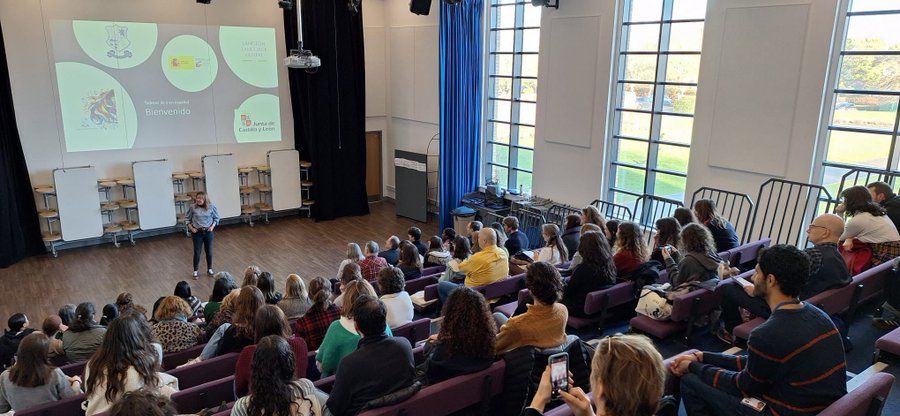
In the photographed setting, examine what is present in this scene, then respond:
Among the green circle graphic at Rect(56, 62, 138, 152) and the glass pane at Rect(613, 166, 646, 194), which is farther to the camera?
the green circle graphic at Rect(56, 62, 138, 152)

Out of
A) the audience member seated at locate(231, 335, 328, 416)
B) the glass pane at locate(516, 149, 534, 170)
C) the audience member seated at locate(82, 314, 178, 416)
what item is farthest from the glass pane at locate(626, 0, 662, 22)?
the audience member seated at locate(82, 314, 178, 416)

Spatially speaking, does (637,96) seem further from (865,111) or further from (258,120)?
(258,120)

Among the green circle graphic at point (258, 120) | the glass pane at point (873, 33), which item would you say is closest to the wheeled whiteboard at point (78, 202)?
the green circle graphic at point (258, 120)

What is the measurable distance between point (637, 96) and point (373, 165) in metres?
6.11

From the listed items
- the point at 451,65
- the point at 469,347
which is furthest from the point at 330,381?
the point at 451,65

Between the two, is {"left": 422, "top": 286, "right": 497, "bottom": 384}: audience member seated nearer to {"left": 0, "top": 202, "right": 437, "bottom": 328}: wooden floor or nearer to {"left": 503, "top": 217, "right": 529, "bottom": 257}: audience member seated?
{"left": 503, "top": 217, "right": 529, "bottom": 257}: audience member seated

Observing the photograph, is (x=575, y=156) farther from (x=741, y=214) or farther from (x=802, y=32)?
(x=802, y=32)

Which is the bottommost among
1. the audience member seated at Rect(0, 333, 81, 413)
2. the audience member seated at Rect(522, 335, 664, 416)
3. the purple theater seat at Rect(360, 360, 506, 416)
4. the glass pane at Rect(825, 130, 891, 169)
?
the audience member seated at Rect(0, 333, 81, 413)

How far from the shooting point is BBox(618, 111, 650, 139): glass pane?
789 cm

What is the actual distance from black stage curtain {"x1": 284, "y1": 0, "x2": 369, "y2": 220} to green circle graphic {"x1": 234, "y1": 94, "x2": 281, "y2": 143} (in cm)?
38

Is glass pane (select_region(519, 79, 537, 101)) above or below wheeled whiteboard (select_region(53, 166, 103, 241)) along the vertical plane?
above

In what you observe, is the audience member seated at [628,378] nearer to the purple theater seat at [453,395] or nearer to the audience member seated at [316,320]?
the purple theater seat at [453,395]

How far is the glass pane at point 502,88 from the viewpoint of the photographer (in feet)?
32.6

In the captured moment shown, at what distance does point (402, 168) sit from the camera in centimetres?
1146
